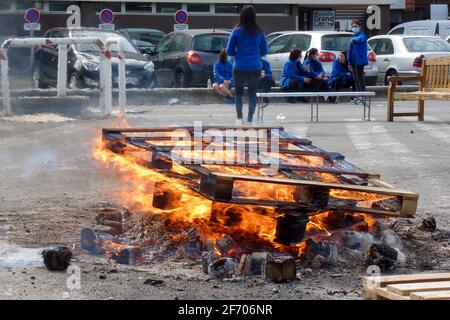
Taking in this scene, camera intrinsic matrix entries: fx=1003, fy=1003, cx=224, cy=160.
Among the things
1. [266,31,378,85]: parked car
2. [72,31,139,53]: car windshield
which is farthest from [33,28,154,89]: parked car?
[266,31,378,85]: parked car

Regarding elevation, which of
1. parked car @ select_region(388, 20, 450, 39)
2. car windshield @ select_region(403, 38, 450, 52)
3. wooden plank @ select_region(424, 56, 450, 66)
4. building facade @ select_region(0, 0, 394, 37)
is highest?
building facade @ select_region(0, 0, 394, 37)

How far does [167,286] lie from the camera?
6020 millimetres

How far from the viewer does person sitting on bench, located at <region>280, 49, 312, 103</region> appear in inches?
820

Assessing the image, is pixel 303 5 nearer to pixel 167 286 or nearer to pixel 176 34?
pixel 176 34

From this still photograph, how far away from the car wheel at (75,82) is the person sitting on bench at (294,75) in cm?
A: 425

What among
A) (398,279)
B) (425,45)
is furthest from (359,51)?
(398,279)

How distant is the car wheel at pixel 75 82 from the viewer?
21.2 meters

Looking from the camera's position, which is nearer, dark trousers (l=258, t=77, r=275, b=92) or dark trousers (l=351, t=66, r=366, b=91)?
dark trousers (l=258, t=77, r=275, b=92)

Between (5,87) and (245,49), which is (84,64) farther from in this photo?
(245,49)

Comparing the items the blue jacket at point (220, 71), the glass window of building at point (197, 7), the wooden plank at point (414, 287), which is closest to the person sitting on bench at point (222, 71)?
the blue jacket at point (220, 71)

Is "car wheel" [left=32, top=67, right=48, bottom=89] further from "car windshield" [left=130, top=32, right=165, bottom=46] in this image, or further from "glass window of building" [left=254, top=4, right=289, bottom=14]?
"glass window of building" [left=254, top=4, right=289, bottom=14]

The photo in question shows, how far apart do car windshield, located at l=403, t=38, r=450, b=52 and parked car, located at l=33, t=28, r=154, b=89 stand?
683cm
